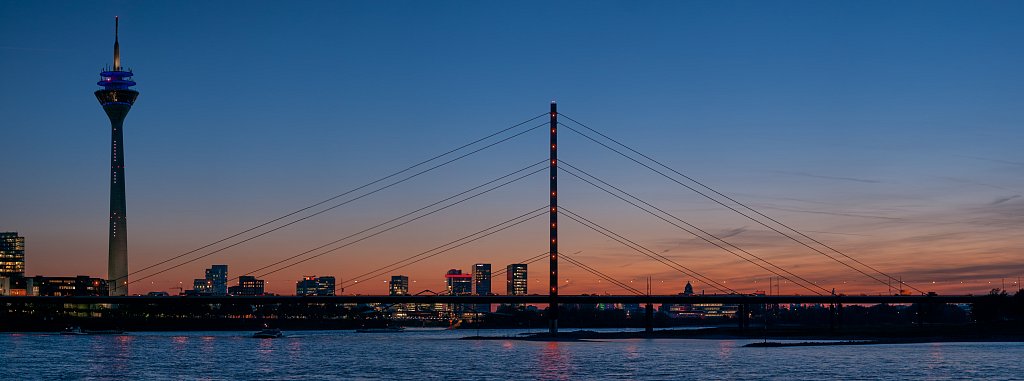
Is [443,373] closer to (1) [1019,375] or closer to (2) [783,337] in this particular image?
(1) [1019,375]

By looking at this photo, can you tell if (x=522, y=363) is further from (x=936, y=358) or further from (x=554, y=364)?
(x=936, y=358)

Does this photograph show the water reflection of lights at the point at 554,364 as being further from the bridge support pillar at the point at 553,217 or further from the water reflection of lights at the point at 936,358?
the water reflection of lights at the point at 936,358

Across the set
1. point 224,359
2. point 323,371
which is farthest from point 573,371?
point 224,359

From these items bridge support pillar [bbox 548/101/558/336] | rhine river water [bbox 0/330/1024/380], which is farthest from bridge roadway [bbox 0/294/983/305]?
rhine river water [bbox 0/330/1024/380]

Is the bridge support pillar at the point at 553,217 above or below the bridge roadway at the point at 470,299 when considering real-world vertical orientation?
above

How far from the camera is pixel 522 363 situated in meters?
98.9

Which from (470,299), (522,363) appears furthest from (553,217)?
(522,363)

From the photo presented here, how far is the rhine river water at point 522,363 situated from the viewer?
82125mm

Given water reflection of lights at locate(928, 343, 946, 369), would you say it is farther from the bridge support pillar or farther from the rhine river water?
the bridge support pillar

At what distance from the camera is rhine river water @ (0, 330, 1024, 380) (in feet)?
269

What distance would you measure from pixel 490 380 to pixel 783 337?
4149 inches

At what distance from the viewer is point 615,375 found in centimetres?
8306

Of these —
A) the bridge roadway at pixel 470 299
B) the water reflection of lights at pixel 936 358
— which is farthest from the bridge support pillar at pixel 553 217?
the water reflection of lights at pixel 936 358

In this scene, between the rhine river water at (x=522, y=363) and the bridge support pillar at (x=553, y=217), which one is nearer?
the rhine river water at (x=522, y=363)
